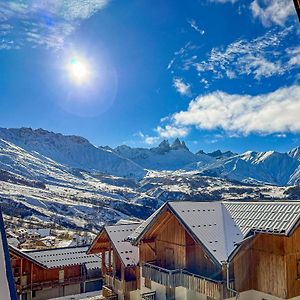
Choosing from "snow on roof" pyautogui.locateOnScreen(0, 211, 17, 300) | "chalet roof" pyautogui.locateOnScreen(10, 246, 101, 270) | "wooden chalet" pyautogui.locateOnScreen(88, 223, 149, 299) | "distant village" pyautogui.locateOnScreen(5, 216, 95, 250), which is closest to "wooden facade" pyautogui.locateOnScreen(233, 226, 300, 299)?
"wooden chalet" pyautogui.locateOnScreen(88, 223, 149, 299)

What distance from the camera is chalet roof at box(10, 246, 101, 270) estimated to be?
Answer: 2617cm

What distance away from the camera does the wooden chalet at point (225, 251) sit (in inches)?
557

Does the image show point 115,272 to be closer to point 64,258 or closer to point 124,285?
point 124,285

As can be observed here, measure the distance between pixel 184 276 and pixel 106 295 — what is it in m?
7.89

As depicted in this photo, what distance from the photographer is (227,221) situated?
16953mm

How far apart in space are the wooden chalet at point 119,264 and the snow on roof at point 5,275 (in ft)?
63.4

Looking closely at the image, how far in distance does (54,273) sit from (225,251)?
17.0 m

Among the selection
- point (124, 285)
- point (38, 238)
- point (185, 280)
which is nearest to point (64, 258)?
point (124, 285)

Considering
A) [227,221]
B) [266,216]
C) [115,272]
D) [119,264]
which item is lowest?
[115,272]

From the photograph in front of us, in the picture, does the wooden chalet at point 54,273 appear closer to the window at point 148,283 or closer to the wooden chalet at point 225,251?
the window at point 148,283

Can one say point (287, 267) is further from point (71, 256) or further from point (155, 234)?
point (71, 256)

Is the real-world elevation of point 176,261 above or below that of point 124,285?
above

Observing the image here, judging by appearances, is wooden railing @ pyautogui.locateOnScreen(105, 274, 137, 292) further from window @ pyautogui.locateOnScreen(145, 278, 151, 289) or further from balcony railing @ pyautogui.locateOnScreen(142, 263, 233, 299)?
balcony railing @ pyautogui.locateOnScreen(142, 263, 233, 299)

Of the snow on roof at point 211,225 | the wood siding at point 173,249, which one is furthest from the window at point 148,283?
the snow on roof at point 211,225
